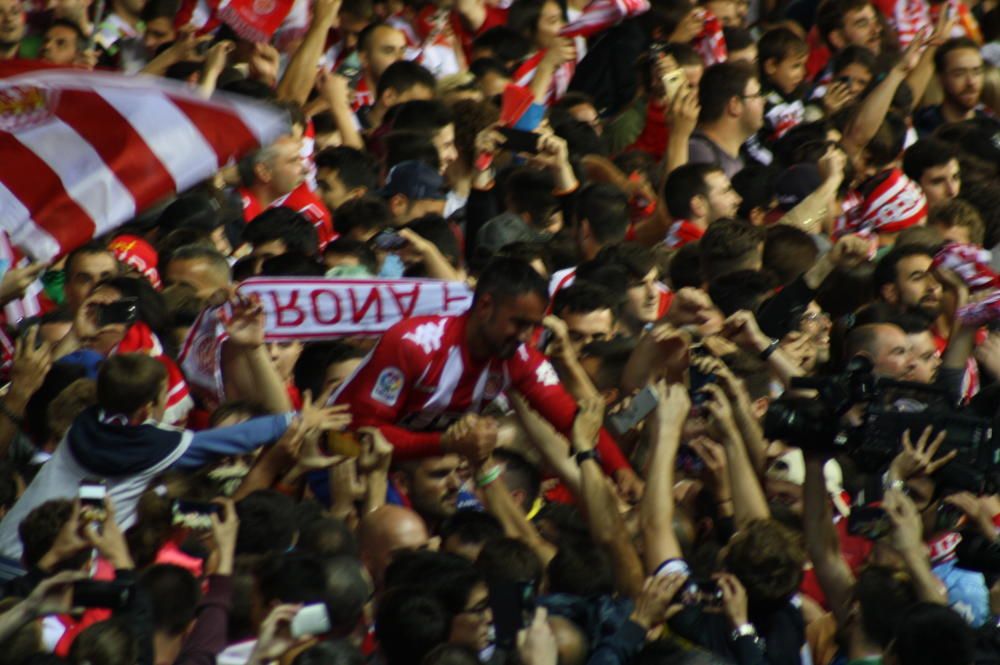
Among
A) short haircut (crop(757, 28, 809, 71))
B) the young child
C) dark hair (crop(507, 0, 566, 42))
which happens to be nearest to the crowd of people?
the young child

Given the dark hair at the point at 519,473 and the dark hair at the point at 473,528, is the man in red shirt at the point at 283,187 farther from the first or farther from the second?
the dark hair at the point at 473,528

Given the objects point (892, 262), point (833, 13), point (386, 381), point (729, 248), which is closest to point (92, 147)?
point (386, 381)

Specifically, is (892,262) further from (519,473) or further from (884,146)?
(884,146)

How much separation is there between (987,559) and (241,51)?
20.6 feet

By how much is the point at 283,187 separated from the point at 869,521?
433cm

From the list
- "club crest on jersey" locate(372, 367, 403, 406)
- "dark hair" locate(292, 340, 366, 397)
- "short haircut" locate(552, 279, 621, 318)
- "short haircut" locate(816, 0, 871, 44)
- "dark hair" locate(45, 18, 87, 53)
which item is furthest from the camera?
"short haircut" locate(816, 0, 871, 44)

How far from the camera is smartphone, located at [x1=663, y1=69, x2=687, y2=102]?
11.1 meters

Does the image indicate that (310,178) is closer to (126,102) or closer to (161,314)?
(161,314)

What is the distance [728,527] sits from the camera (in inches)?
299

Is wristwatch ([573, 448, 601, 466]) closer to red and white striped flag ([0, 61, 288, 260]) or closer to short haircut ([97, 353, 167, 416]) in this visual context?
short haircut ([97, 353, 167, 416])

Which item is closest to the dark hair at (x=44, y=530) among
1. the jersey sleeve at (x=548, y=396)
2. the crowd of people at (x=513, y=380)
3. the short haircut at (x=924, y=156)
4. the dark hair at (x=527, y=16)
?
the crowd of people at (x=513, y=380)

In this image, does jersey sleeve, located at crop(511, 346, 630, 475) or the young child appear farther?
the young child

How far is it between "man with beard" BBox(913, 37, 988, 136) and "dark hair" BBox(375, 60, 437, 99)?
2905 millimetres

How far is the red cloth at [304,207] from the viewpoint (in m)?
10.3
